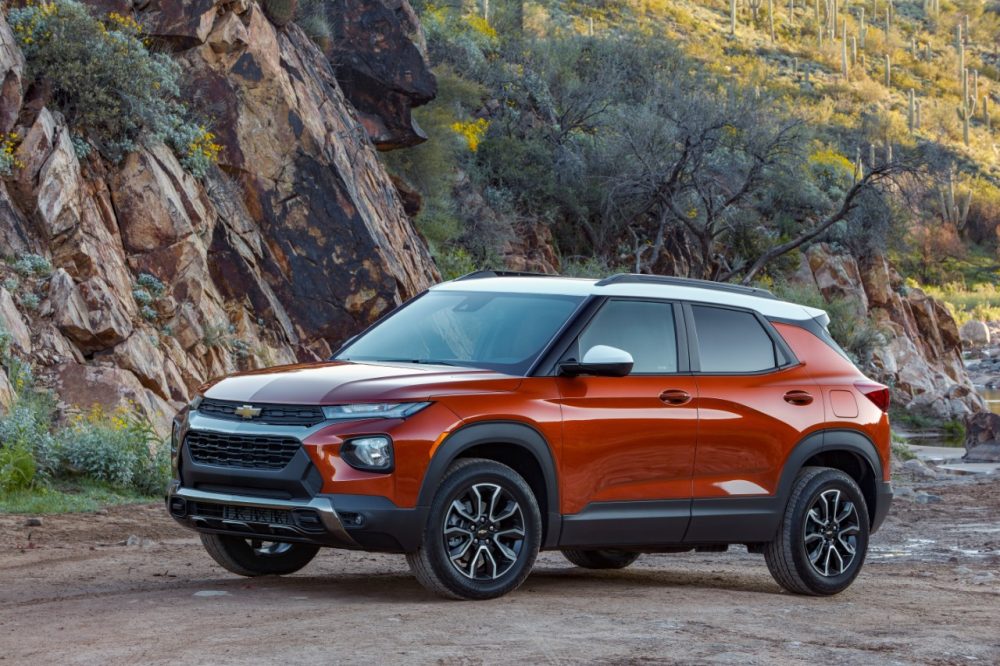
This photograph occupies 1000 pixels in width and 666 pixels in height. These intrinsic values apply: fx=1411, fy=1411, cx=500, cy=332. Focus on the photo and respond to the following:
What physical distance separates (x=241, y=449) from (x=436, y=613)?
1.36 metres

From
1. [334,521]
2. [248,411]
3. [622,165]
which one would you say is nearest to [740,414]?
[334,521]

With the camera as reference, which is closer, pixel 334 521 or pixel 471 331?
pixel 334 521

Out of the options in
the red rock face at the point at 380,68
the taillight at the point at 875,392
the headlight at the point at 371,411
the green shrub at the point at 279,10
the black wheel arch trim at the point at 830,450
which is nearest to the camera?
the headlight at the point at 371,411

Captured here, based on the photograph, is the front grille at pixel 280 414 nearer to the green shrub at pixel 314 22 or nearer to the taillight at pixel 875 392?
the taillight at pixel 875 392

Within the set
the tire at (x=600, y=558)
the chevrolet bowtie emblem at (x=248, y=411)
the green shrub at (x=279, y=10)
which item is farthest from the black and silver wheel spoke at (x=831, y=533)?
the green shrub at (x=279, y=10)

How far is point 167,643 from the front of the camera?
6.24 m

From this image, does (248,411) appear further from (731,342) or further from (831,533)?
(831,533)

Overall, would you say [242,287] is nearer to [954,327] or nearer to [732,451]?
[732,451]

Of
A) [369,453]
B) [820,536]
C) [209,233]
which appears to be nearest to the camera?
[369,453]

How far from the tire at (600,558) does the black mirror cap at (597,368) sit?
2581 mm

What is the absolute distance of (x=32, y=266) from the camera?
14852mm

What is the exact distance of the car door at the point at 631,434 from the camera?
779 cm

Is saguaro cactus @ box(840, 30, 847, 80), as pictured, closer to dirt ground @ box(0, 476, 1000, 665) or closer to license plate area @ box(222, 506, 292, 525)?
dirt ground @ box(0, 476, 1000, 665)

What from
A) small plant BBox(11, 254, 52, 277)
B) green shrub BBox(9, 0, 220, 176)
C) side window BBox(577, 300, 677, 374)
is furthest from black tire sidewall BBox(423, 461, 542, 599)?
green shrub BBox(9, 0, 220, 176)
